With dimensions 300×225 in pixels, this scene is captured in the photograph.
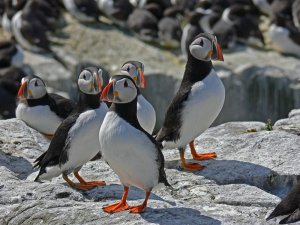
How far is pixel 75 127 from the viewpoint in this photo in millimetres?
8703

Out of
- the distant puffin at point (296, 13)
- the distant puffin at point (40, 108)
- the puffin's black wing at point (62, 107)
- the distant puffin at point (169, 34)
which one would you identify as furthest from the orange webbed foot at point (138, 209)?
the distant puffin at point (296, 13)

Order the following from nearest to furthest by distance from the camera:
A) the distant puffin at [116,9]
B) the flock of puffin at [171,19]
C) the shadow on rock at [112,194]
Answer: the shadow on rock at [112,194] → the flock of puffin at [171,19] → the distant puffin at [116,9]

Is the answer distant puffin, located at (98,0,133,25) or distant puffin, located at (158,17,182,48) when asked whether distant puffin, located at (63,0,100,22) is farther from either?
distant puffin, located at (158,17,182,48)

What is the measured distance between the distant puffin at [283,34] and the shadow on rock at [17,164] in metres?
11.0

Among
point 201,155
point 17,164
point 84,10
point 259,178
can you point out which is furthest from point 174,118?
point 84,10

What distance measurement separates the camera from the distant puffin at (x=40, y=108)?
11289mm

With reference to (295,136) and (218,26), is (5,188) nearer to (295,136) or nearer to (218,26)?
(295,136)

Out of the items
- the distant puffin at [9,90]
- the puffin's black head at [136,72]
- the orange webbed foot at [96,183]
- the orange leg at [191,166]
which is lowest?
the distant puffin at [9,90]

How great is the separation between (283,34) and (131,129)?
12884 mm

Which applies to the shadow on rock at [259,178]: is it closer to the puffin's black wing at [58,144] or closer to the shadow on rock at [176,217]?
the shadow on rock at [176,217]

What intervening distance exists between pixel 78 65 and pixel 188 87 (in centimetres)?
1020

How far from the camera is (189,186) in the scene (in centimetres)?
885

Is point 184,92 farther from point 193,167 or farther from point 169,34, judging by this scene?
point 169,34

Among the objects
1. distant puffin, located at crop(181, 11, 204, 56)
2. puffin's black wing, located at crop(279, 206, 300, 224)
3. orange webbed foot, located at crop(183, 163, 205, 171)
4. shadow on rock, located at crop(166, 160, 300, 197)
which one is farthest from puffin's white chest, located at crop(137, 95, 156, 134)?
distant puffin, located at crop(181, 11, 204, 56)
